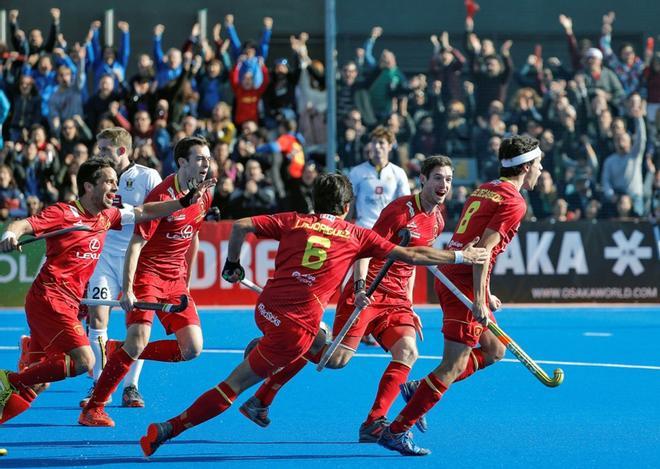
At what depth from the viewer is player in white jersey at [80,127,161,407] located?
8.38m

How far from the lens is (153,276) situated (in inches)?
311

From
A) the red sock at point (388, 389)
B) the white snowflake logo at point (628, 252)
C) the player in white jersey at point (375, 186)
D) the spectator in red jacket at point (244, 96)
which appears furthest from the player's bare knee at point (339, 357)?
the spectator in red jacket at point (244, 96)

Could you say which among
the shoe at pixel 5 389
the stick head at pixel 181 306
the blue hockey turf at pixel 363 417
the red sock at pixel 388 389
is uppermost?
the stick head at pixel 181 306

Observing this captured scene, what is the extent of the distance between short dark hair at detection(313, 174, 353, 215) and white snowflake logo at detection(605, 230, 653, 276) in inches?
401

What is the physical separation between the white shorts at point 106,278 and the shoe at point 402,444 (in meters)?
2.98

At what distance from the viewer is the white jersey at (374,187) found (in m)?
12.0

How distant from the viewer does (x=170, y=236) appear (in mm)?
7961

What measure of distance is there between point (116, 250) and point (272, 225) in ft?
9.44

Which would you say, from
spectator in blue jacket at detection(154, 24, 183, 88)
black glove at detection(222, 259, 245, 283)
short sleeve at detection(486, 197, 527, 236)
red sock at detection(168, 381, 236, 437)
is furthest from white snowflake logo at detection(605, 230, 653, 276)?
red sock at detection(168, 381, 236, 437)

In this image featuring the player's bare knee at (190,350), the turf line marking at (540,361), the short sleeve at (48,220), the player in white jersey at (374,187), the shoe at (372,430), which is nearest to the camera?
the short sleeve at (48,220)

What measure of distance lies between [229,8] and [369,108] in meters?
5.40

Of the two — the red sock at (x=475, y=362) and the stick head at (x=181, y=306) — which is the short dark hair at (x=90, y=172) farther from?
the red sock at (x=475, y=362)

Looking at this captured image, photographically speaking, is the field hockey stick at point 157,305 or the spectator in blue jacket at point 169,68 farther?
the spectator in blue jacket at point 169,68

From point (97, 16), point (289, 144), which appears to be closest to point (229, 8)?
point (97, 16)
